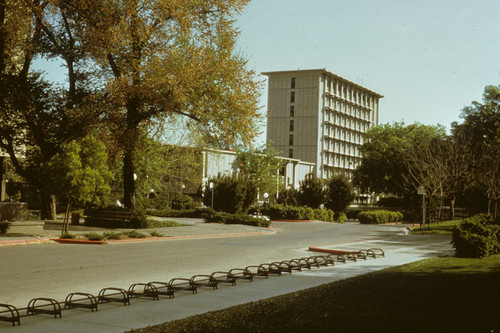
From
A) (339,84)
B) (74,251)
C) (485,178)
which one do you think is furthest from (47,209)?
(339,84)

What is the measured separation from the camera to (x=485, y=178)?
4494 cm

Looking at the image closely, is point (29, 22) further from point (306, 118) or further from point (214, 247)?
point (306, 118)

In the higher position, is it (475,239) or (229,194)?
(229,194)

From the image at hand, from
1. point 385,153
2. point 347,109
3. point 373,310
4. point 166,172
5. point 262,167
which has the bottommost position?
point 373,310

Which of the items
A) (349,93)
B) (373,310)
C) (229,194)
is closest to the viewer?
(373,310)

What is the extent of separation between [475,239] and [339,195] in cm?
4194

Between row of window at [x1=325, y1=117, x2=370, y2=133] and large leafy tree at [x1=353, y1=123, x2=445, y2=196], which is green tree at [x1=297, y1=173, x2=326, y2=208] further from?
row of window at [x1=325, y1=117, x2=370, y2=133]

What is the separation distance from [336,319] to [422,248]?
17157 millimetres

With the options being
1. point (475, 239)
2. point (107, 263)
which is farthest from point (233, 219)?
point (107, 263)

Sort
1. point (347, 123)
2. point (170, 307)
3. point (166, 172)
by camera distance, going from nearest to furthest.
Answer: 1. point (170, 307)
2. point (166, 172)
3. point (347, 123)

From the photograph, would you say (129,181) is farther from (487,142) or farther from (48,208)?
(487,142)

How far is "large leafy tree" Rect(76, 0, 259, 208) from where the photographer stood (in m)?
27.6

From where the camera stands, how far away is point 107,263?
15.6 meters

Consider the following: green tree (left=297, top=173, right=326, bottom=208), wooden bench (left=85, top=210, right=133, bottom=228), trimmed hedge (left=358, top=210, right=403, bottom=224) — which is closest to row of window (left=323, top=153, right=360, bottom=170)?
green tree (left=297, top=173, right=326, bottom=208)
